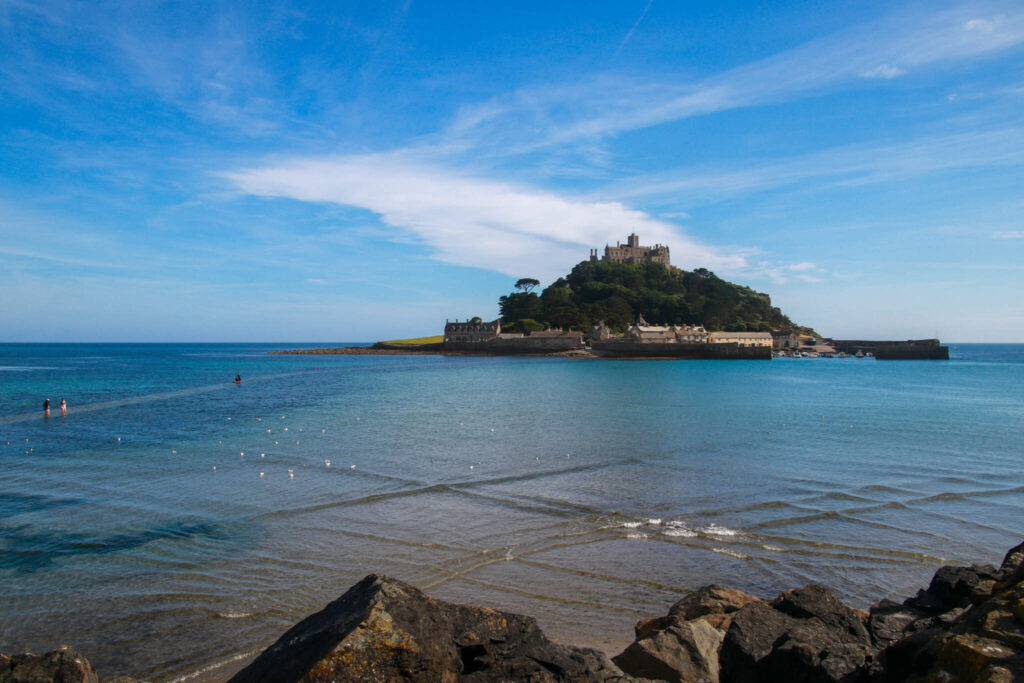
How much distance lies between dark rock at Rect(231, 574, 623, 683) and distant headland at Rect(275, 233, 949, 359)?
101387 millimetres

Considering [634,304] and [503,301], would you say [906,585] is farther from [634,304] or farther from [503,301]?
[503,301]

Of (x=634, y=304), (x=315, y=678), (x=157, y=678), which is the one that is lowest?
(x=157, y=678)

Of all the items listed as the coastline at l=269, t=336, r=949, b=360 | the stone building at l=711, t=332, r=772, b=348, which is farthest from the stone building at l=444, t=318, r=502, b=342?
the stone building at l=711, t=332, r=772, b=348

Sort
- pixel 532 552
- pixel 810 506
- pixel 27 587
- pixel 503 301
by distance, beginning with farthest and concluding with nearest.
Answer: pixel 503 301 < pixel 810 506 < pixel 532 552 < pixel 27 587

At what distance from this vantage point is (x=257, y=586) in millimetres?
8406

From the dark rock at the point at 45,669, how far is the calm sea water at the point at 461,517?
199 centimetres

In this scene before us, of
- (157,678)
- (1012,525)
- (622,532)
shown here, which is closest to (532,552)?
(622,532)

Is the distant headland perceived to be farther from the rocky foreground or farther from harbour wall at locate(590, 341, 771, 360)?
the rocky foreground

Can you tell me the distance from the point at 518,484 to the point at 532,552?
4691 mm

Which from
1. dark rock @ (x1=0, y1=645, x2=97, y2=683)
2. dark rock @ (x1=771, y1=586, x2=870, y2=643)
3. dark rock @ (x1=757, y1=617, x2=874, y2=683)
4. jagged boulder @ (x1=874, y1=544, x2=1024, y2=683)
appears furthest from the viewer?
dark rock @ (x1=771, y1=586, x2=870, y2=643)

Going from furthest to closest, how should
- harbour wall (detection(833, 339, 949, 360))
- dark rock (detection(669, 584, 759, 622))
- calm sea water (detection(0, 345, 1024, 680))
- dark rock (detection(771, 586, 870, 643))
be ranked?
harbour wall (detection(833, 339, 949, 360))
calm sea water (detection(0, 345, 1024, 680))
dark rock (detection(669, 584, 759, 622))
dark rock (detection(771, 586, 870, 643))

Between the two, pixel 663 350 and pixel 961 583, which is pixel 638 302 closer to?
pixel 663 350

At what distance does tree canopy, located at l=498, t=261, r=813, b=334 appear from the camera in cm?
12775

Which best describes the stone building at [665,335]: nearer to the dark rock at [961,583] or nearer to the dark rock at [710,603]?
the dark rock at [961,583]
